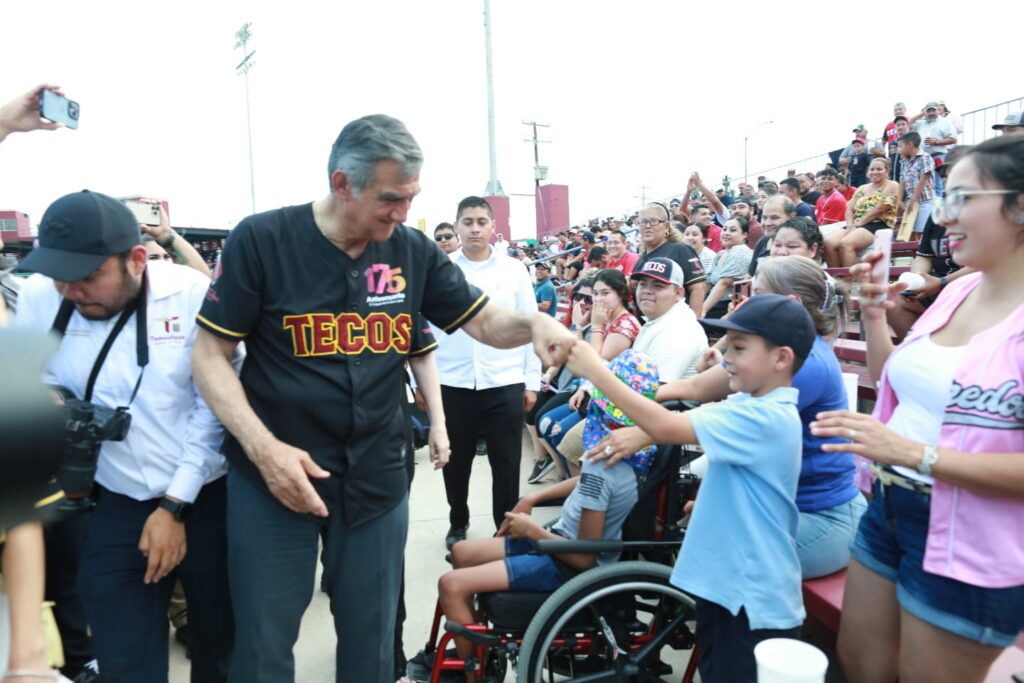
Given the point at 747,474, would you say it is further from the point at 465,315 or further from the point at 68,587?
the point at 68,587

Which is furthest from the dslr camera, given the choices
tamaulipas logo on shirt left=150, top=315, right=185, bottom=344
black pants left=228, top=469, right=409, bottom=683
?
black pants left=228, top=469, right=409, bottom=683

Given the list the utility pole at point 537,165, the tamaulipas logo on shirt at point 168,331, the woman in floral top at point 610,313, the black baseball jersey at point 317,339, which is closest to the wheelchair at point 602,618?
the black baseball jersey at point 317,339

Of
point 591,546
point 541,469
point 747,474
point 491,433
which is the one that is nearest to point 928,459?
point 747,474

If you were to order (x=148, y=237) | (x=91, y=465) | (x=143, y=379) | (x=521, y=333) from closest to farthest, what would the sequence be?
(x=91, y=465) → (x=143, y=379) → (x=521, y=333) → (x=148, y=237)

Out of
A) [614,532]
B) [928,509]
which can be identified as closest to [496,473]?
[614,532]

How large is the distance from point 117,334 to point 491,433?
8.34 ft

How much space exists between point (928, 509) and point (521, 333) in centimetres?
128

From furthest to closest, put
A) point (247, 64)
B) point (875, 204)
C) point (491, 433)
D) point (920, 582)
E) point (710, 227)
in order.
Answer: point (247, 64) < point (710, 227) < point (875, 204) < point (491, 433) < point (920, 582)

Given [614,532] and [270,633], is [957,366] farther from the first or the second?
[270,633]

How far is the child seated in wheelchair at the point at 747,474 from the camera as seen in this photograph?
1.97 m

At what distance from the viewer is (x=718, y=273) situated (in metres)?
7.08

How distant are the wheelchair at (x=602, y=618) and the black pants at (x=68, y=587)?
1365 mm

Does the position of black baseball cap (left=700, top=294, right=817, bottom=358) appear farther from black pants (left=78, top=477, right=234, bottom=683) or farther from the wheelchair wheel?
black pants (left=78, top=477, right=234, bottom=683)

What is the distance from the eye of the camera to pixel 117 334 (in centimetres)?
208
